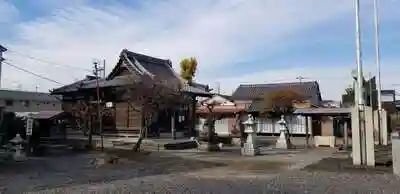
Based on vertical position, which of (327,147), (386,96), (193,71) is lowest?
(327,147)

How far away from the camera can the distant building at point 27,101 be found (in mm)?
63028

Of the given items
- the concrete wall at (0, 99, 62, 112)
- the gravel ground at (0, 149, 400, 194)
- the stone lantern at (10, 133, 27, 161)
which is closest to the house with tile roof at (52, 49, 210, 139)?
the stone lantern at (10, 133, 27, 161)

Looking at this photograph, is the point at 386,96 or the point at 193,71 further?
the point at 193,71

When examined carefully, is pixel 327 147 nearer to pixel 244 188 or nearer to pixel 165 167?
pixel 165 167

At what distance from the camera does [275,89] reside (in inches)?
2141

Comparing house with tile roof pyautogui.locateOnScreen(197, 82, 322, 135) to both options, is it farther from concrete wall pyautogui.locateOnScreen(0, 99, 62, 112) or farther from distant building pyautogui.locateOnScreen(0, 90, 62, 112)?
concrete wall pyautogui.locateOnScreen(0, 99, 62, 112)

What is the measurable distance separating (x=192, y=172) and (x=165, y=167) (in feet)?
7.17

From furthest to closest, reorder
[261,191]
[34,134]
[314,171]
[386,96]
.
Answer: [386,96]
[34,134]
[314,171]
[261,191]

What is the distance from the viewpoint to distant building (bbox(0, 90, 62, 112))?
63028 millimetres

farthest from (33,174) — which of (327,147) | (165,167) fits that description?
(327,147)

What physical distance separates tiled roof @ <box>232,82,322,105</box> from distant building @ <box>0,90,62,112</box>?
25.7 meters

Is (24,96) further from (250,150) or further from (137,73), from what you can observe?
(250,150)

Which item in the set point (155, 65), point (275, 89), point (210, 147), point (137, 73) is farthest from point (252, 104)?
point (210, 147)

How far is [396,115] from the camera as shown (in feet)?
162
